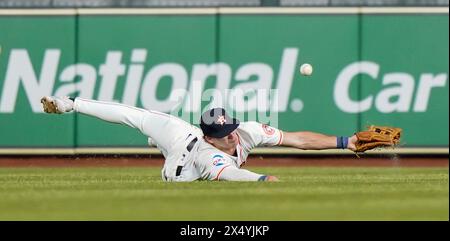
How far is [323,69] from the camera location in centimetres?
1939

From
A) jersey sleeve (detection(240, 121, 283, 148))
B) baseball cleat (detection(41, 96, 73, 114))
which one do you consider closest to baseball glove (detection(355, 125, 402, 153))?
Answer: jersey sleeve (detection(240, 121, 283, 148))

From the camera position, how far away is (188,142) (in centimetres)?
1162

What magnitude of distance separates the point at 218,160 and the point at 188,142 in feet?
1.33

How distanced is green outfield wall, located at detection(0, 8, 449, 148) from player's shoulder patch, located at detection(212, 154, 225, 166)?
783cm

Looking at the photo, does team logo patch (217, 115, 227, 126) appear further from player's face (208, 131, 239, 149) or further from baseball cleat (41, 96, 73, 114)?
baseball cleat (41, 96, 73, 114)

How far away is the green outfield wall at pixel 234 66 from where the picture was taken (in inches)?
760

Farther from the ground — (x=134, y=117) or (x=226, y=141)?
(x=134, y=117)

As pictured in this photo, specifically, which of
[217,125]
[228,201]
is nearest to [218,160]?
[217,125]

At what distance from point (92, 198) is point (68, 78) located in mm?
9795

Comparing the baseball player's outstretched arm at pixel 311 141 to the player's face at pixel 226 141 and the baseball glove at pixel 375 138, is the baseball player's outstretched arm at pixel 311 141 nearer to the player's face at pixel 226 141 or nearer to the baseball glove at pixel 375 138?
the baseball glove at pixel 375 138

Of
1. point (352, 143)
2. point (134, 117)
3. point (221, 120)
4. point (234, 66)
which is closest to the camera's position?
point (221, 120)

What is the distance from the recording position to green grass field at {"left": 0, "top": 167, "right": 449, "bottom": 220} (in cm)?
849

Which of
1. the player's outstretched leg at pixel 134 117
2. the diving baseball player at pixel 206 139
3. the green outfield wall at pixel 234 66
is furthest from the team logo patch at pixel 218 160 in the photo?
the green outfield wall at pixel 234 66

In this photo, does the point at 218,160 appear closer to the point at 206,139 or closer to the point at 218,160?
the point at 218,160
